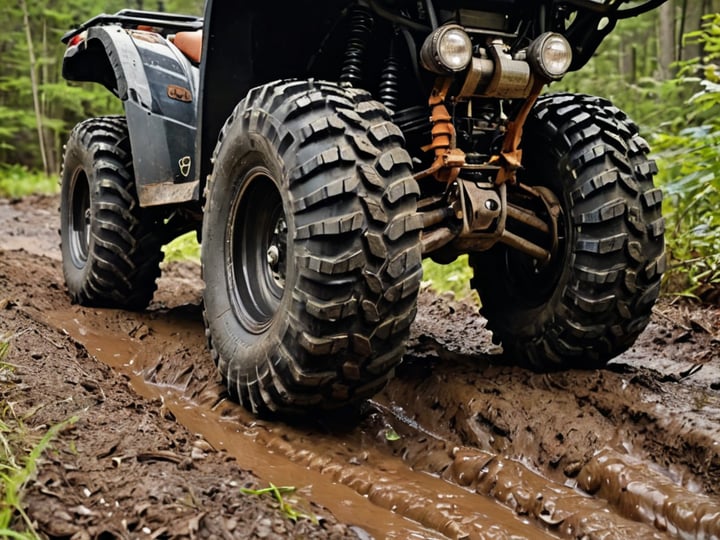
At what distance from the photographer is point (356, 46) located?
10.8 ft

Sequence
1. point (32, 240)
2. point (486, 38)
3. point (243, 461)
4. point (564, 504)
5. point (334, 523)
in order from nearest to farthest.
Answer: point (334, 523) < point (564, 504) < point (243, 461) < point (486, 38) < point (32, 240)

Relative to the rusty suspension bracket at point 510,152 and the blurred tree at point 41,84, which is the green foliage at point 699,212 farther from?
the blurred tree at point 41,84

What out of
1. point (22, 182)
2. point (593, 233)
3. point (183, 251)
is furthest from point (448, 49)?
point (22, 182)

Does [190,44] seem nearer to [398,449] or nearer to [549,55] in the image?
[549,55]

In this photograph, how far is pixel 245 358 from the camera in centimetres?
305

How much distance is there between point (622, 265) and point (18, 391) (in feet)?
7.93

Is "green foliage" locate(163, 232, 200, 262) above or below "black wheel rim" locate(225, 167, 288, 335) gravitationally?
below

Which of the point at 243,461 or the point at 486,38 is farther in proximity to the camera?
the point at 486,38

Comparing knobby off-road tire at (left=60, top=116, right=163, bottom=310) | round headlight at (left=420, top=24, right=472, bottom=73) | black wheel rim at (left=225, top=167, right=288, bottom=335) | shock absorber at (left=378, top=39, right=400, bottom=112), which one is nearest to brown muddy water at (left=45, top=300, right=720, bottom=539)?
black wheel rim at (left=225, top=167, right=288, bottom=335)

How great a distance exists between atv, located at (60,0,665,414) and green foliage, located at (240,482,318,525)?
0.69 metres

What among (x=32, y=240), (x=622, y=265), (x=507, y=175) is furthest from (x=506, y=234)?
(x=32, y=240)

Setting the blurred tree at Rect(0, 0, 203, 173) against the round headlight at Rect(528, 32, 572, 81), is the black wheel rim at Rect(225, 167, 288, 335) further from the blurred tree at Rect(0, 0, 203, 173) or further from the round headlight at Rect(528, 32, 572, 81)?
the blurred tree at Rect(0, 0, 203, 173)

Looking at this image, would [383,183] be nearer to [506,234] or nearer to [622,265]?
[506,234]

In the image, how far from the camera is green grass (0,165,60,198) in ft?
52.6
